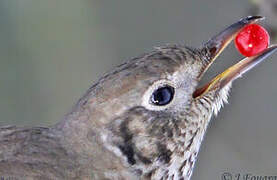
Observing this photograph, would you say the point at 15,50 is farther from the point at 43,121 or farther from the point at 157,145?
the point at 157,145

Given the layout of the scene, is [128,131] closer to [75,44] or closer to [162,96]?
[162,96]

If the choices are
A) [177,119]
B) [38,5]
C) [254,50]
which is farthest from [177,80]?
[38,5]

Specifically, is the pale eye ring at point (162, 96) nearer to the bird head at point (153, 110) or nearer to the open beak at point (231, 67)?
the bird head at point (153, 110)

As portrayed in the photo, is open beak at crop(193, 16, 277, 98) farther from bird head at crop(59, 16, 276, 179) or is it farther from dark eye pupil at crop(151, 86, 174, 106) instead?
dark eye pupil at crop(151, 86, 174, 106)

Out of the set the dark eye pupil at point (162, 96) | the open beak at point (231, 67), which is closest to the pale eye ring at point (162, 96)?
the dark eye pupil at point (162, 96)

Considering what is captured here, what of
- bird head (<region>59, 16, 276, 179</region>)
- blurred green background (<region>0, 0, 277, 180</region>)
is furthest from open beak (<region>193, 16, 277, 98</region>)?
blurred green background (<region>0, 0, 277, 180</region>)

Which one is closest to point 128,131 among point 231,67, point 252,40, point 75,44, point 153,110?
point 153,110
